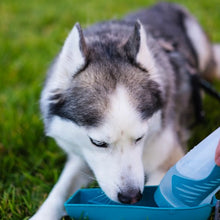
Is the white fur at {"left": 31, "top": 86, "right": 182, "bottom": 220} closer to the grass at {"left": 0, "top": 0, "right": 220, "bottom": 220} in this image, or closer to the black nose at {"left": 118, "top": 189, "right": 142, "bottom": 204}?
the black nose at {"left": 118, "top": 189, "right": 142, "bottom": 204}

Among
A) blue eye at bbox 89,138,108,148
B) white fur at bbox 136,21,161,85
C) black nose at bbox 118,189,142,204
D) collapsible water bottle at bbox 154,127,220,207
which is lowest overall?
black nose at bbox 118,189,142,204

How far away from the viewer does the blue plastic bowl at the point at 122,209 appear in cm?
196

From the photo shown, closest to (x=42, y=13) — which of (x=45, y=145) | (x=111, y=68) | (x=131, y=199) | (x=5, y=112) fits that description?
(x=5, y=112)

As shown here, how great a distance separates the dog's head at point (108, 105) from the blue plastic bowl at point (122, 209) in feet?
0.25

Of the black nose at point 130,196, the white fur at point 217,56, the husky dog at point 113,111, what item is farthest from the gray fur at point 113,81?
the white fur at point 217,56

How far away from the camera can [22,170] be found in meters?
→ 3.06

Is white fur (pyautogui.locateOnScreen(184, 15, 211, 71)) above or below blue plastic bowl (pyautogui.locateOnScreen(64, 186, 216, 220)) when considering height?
above

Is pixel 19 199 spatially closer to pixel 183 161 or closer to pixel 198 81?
pixel 183 161

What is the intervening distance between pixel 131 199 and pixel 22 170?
4.35 ft

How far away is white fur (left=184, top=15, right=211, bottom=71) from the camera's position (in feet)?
14.4

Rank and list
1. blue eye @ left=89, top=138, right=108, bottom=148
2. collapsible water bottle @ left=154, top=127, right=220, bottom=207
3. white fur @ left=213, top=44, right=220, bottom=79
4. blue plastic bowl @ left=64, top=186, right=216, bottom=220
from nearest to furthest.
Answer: collapsible water bottle @ left=154, top=127, right=220, bottom=207 < blue plastic bowl @ left=64, top=186, right=216, bottom=220 < blue eye @ left=89, top=138, right=108, bottom=148 < white fur @ left=213, top=44, right=220, bottom=79

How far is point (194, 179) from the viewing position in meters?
1.83

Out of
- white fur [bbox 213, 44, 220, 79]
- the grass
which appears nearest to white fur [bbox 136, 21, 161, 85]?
the grass

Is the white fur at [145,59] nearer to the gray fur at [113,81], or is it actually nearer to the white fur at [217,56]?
the gray fur at [113,81]
